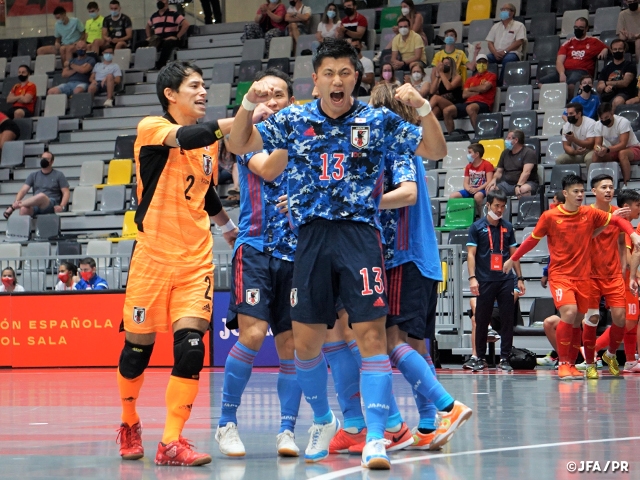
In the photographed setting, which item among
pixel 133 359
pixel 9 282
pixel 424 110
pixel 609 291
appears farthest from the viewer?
pixel 9 282

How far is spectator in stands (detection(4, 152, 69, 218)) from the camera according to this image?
1752 cm

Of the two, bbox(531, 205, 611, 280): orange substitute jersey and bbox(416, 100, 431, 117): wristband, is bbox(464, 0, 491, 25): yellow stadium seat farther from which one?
bbox(416, 100, 431, 117): wristband

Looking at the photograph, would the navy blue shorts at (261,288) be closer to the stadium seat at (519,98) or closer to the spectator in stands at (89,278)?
the spectator in stands at (89,278)

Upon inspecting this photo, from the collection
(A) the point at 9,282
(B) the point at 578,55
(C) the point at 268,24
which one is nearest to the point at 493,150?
(B) the point at 578,55

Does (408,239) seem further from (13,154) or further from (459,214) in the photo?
(13,154)

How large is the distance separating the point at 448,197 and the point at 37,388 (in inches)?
276

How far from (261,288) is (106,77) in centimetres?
1638

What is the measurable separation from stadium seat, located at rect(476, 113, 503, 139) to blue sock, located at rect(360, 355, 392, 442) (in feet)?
38.3

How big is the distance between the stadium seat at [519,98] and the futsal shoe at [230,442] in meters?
12.1

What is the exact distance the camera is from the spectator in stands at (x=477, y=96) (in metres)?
16.3

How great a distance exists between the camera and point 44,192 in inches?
702

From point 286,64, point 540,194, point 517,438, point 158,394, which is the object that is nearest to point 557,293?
point 540,194

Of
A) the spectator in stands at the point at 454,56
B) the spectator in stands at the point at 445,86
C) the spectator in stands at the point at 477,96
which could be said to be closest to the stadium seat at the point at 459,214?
the spectator in stands at the point at 477,96

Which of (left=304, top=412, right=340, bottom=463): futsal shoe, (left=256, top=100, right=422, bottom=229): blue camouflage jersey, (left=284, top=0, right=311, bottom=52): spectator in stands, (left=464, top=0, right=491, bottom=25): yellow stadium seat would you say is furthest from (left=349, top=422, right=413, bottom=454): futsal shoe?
(left=284, top=0, right=311, bottom=52): spectator in stands
